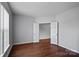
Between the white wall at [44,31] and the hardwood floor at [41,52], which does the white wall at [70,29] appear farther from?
the white wall at [44,31]

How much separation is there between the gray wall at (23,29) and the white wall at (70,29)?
275 cm

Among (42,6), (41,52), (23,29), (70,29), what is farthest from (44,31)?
(42,6)

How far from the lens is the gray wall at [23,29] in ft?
21.2

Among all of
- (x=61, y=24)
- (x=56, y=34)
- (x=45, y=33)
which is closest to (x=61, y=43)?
(x=56, y=34)

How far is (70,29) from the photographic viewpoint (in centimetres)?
459

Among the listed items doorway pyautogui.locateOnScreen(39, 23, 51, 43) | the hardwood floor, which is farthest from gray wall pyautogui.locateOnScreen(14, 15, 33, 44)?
doorway pyautogui.locateOnScreen(39, 23, 51, 43)

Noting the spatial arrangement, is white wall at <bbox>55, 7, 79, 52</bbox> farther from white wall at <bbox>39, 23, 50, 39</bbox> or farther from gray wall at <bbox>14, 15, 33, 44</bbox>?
white wall at <bbox>39, 23, 50, 39</bbox>

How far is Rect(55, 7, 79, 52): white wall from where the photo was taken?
4169 mm

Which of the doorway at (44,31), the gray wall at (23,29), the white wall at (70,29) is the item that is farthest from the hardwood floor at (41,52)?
the doorway at (44,31)

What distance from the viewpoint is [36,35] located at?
7.30 meters

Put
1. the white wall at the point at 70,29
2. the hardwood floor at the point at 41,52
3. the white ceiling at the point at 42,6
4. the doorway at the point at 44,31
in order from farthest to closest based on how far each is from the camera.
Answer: the doorway at the point at 44,31, the white wall at the point at 70,29, the hardwood floor at the point at 41,52, the white ceiling at the point at 42,6

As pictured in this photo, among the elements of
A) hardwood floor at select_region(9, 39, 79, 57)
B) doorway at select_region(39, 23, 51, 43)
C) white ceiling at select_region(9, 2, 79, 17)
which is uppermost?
white ceiling at select_region(9, 2, 79, 17)

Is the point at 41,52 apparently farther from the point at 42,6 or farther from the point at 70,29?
the point at 42,6

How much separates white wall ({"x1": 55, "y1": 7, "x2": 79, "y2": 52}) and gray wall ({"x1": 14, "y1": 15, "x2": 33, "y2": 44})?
9.03ft
